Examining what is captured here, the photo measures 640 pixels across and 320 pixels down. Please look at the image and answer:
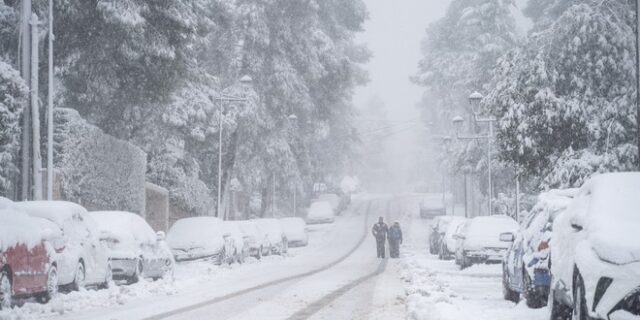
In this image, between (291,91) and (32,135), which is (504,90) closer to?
(32,135)

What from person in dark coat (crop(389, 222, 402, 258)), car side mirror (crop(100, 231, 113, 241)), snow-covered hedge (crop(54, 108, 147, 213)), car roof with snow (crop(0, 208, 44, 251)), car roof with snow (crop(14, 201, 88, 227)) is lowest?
person in dark coat (crop(389, 222, 402, 258))

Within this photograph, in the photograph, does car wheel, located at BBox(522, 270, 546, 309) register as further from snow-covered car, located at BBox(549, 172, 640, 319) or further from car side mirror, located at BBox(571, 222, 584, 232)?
car side mirror, located at BBox(571, 222, 584, 232)

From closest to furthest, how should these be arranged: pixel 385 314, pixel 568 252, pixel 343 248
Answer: pixel 568 252
pixel 385 314
pixel 343 248

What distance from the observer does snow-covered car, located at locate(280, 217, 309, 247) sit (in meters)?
51.8

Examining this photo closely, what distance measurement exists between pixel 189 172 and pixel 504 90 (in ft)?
70.9

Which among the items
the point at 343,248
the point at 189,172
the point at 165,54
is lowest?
the point at 343,248

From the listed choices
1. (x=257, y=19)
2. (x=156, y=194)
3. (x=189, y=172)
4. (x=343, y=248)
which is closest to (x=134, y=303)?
(x=156, y=194)

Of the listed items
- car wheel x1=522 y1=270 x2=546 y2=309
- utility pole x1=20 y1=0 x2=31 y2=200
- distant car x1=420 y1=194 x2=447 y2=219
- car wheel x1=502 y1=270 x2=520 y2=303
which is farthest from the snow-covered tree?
distant car x1=420 y1=194 x2=447 y2=219

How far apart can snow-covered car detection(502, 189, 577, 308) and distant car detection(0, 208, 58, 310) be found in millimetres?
7596

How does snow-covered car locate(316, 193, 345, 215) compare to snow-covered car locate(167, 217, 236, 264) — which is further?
snow-covered car locate(316, 193, 345, 215)

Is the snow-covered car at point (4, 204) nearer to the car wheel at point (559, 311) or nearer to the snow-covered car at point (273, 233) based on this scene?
the car wheel at point (559, 311)

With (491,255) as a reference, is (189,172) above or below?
above

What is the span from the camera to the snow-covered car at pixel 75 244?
16844 millimetres

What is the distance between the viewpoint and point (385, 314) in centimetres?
1334
